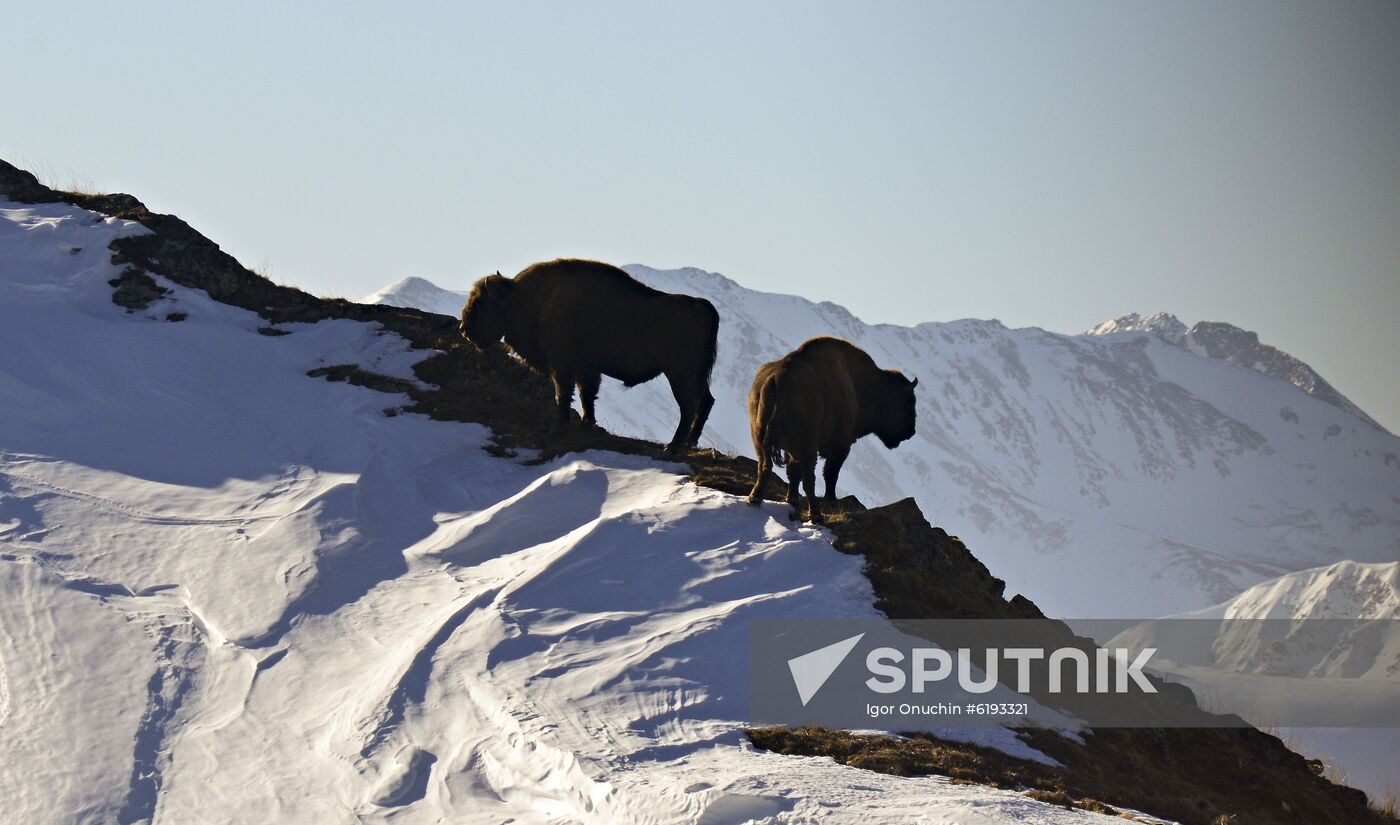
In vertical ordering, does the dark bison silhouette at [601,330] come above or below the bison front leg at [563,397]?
above

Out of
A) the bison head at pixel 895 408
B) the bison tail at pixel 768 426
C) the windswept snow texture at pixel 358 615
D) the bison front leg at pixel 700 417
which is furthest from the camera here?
the bison front leg at pixel 700 417

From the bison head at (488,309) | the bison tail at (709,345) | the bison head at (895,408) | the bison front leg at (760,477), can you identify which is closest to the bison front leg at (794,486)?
the bison front leg at (760,477)

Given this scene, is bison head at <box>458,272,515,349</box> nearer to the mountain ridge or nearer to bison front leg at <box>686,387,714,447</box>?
the mountain ridge

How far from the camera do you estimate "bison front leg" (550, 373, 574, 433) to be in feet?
73.0

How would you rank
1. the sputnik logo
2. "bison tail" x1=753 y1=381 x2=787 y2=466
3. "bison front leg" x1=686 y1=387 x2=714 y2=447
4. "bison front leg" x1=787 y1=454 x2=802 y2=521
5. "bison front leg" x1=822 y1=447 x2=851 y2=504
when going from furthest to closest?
"bison front leg" x1=686 y1=387 x2=714 y2=447, "bison front leg" x1=822 y1=447 x2=851 y2=504, "bison front leg" x1=787 y1=454 x2=802 y2=521, "bison tail" x1=753 y1=381 x2=787 y2=466, the sputnik logo

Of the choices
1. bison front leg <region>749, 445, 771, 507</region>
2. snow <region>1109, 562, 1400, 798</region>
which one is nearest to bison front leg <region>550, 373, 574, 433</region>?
bison front leg <region>749, 445, 771, 507</region>

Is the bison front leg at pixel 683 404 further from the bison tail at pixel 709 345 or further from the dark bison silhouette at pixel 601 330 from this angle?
the bison tail at pixel 709 345

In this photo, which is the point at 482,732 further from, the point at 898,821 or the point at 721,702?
the point at 898,821

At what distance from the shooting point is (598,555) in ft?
56.6

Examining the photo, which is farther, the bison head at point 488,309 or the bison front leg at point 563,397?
the bison head at point 488,309

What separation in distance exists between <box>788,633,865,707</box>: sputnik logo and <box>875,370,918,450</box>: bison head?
6731mm

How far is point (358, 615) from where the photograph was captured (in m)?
17.0

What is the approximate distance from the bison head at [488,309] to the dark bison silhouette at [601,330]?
0.05ft

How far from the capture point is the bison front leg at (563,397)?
22250 millimetres
